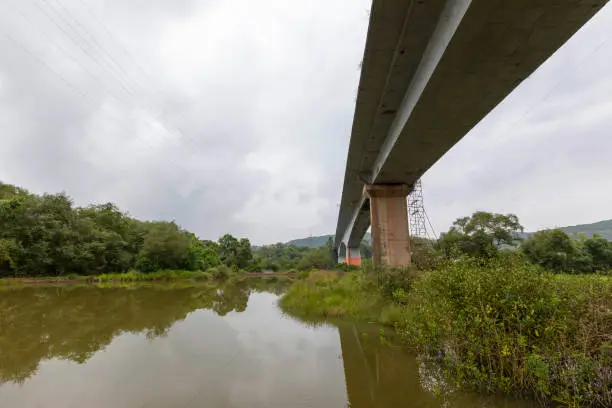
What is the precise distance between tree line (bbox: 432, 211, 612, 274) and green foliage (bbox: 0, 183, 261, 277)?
93.8 ft

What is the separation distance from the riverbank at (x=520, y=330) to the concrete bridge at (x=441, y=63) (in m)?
3.60

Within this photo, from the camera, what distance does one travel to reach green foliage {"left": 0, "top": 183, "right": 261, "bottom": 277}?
2752 cm

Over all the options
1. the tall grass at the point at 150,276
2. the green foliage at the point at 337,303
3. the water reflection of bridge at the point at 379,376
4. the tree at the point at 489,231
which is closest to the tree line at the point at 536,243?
the tree at the point at 489,231

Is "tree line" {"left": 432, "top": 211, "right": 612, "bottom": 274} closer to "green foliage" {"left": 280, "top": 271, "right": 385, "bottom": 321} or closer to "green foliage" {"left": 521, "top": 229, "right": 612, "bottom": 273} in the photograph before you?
"green foliage" {"left": 521, "top": 229, "right": 612, "bottom": 273}

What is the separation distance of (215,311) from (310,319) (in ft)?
15.1

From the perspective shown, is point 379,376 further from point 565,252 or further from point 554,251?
point 565,252

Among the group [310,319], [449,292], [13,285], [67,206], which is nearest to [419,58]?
[449,292]

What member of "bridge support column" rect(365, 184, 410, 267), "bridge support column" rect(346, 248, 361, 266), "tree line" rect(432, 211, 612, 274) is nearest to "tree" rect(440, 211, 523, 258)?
"tree line" rect(432, 211, 612, 274)

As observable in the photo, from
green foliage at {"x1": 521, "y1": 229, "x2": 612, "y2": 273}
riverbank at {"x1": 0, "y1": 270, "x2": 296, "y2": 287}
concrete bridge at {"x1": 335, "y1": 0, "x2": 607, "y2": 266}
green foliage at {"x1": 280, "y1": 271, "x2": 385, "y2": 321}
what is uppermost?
concrete bridge at {"x1": 335, "y1": 0, "x2": 607, "y2": 266}

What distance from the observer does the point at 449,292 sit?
194 inches

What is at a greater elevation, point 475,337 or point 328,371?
point 475,337

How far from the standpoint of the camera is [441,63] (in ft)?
18.5

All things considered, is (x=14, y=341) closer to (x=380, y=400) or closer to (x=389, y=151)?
(x=380, y=400)

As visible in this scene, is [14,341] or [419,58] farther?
[14,341]
